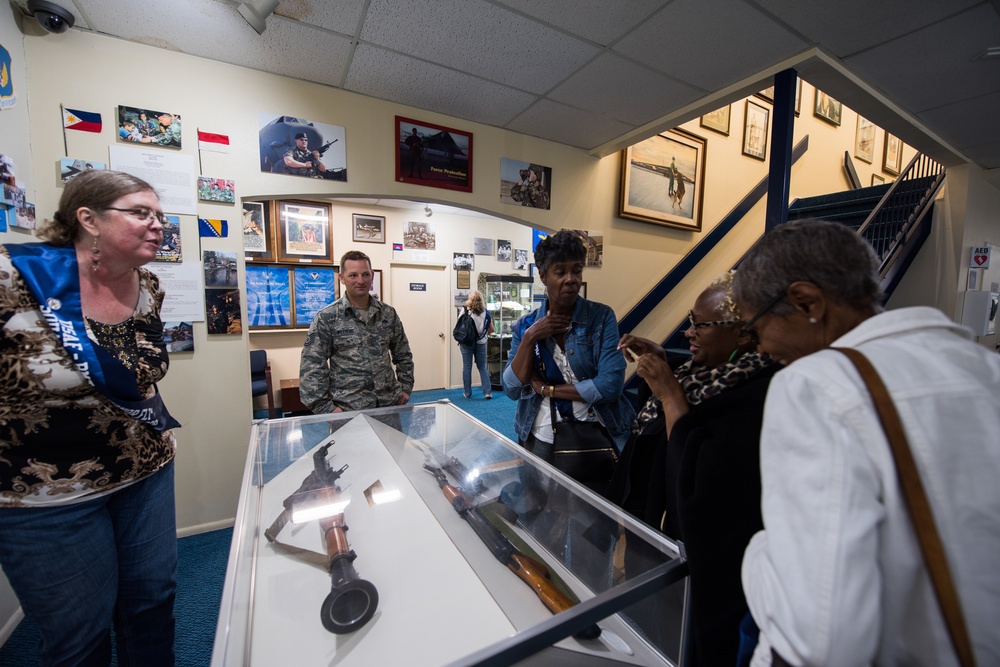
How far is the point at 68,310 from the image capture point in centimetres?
105

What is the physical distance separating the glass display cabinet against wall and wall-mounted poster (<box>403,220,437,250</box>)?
1.08 meters

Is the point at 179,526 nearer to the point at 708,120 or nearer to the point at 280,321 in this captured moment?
the point at 280,321

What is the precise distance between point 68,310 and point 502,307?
18.2 feet

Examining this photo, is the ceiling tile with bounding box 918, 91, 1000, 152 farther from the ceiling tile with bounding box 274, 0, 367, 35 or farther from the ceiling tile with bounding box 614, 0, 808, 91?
the ceiling tile with bounding box 274, 0, 367, 35

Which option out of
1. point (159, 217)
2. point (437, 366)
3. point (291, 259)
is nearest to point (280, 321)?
point (291, 259)

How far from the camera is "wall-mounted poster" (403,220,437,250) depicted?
6.05m

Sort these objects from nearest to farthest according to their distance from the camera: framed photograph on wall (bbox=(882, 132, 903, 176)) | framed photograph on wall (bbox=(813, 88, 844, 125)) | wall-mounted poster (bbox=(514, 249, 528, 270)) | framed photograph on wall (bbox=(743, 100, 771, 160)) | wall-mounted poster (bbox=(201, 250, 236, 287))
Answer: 1. wall-mounted poster (bbox=(201, 250, 236, 287))
2. framed photograph on wall (bbox=(743, 100, 771, 160))
3. framed photograph on wall (bbox=(813, 88, 844, 125))
4. framed photograph on wall (bbox=(882, 132, 903, 176))
5. wall-mounted poster (bbox=(514, 249, 528, 270))

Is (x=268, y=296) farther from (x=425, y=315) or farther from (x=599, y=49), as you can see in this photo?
(x=599, y=49)

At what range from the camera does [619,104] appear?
8.47ft

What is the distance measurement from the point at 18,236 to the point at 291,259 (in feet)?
12.3

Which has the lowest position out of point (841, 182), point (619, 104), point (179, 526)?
point (179, 526)

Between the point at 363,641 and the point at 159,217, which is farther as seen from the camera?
the point at 159,217

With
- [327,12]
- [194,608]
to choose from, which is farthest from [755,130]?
[194,608]

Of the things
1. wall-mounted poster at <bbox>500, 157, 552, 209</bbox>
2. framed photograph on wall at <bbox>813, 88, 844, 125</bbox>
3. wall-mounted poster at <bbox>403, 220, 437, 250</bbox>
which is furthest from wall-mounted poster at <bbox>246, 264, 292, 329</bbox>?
framed photograph on wall at <bbox>813, 88, 844, 125</bbox>
